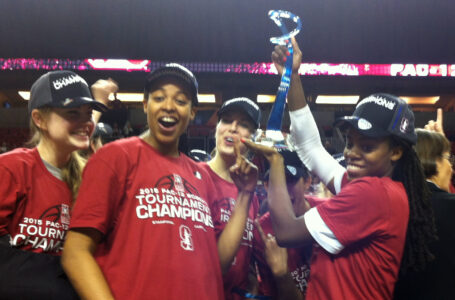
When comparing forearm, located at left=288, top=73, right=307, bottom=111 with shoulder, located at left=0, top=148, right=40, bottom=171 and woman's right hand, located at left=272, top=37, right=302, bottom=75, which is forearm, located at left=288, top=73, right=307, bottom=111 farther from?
shoulder, located at left=0, top=148, right=40, bottom=171

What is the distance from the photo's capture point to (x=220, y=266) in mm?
1454

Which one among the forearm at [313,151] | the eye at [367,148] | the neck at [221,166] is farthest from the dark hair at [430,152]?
the neck at [221,166]

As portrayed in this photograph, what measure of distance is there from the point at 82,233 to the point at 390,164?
1227 mm

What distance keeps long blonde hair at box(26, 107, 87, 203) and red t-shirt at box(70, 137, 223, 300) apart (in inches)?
13.9

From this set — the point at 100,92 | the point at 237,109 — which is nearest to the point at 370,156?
the point at 237,109

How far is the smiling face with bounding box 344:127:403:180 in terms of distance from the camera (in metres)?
1.64

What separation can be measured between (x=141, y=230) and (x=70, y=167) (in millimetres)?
582

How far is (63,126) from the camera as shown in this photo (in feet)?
5.26

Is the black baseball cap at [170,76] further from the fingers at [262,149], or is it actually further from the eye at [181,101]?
the fingers at [262,149]

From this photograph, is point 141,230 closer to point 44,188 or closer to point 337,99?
point 44,188

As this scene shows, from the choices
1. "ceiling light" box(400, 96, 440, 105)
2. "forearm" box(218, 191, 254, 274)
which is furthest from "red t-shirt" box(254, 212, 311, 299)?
"ceiling light" box(400, 96, 440, 105)

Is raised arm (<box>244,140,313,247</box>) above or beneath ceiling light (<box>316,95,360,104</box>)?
beneath

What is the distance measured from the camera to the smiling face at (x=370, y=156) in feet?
5.40

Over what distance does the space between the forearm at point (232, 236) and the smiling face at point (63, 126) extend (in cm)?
68
